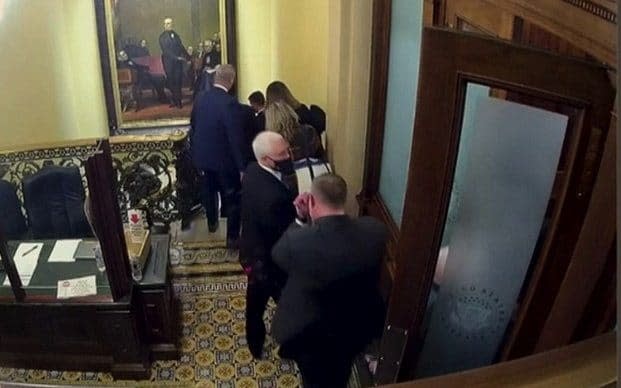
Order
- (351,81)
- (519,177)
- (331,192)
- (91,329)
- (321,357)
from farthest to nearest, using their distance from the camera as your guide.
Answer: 1. (351,81)
2. (91,329)
3. (321,357)
4. (331,192)
5. (519,177)

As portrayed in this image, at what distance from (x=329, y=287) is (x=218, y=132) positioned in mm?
2019

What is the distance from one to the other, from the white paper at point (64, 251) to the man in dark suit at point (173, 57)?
374cm

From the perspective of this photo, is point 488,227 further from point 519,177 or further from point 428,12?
point 428,12

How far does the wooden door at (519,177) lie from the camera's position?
4.45ft

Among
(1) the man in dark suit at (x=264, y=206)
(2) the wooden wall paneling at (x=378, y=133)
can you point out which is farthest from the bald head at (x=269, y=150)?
(2) the wooden wall paneling at (x=378, y=133)

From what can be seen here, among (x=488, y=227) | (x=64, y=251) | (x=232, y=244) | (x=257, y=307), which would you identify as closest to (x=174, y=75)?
(x=232, y=244)

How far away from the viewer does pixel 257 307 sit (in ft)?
11.1

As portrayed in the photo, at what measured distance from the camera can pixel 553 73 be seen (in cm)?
135

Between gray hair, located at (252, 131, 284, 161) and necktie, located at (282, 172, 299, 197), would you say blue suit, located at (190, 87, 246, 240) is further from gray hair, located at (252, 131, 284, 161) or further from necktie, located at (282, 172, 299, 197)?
gray hair, located at (252, 131, 284, 161)

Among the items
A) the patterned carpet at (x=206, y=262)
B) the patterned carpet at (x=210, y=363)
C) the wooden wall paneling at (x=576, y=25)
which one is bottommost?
the patterned carpet at (x=210, y=363)

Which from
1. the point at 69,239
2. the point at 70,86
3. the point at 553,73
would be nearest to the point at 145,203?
the point at 69,239

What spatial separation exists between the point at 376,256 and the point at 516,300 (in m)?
0.74

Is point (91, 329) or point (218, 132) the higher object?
point (218, 132)

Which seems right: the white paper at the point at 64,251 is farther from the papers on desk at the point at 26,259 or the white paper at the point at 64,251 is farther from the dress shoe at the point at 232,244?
the dress shoe at the point at 232,244
